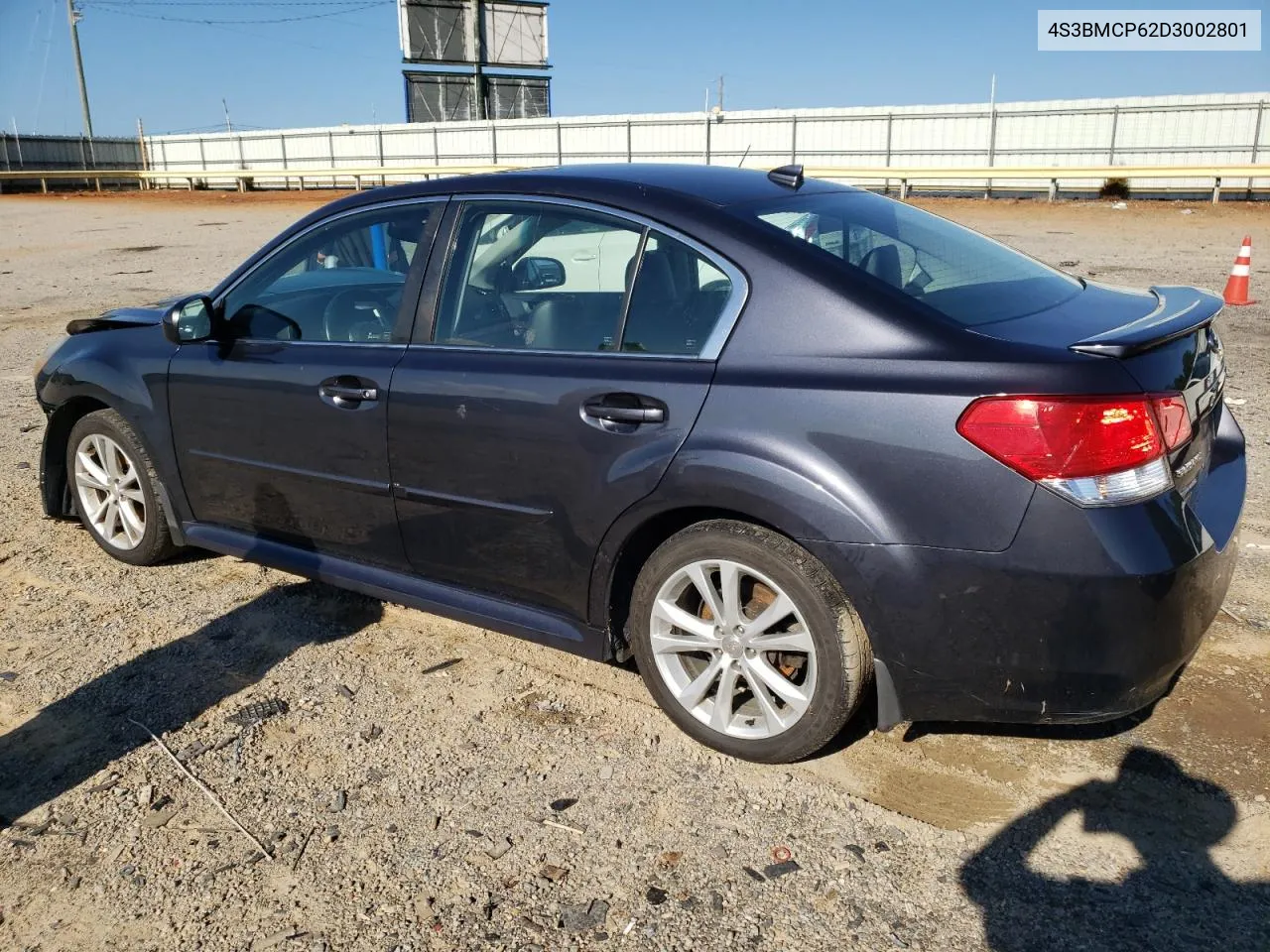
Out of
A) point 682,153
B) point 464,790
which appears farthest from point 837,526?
point 682,153

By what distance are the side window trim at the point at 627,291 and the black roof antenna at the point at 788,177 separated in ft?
→ 1.97

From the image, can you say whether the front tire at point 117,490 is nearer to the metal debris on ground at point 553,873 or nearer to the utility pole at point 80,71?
the metal debris on ground at point 553,873

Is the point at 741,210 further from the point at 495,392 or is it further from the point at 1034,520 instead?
the point at 1034,520

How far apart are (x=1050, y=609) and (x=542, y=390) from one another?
60.4 inches

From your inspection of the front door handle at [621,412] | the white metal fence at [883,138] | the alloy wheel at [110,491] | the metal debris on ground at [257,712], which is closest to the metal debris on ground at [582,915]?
the front door handle at [621,412]

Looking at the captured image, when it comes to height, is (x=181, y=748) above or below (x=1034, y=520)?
below

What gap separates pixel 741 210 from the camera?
316cm

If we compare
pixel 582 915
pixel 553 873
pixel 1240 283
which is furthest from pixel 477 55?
pixel 582 915

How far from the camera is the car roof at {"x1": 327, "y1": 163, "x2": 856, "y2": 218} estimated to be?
3.26 metres

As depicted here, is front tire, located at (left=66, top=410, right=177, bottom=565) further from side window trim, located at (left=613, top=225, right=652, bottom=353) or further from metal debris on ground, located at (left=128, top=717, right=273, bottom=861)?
side window trim, located at (left=613, top=225, right=652, bottom=353)

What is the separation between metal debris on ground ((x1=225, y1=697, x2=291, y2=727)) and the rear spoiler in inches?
103

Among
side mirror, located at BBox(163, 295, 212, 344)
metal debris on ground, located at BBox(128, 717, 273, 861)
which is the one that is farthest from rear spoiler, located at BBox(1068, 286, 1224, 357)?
side mirror, located at BBox(163, 295, 212, 344)

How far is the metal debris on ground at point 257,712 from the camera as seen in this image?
11.1ft

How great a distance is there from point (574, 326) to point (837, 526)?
42.9 inches
